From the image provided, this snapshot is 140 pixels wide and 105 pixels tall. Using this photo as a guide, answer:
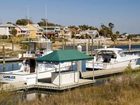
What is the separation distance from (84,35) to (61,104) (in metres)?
134

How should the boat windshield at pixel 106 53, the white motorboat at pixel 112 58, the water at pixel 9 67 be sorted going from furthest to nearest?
the water at pixel 9 67, the boat windshield at pixel 106 53, the white motorboat at pixel 112 58

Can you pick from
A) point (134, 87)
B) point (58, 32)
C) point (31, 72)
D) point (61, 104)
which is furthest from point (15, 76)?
point (58, 32)

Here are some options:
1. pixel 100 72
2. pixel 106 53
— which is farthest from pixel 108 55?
pixel 100 72

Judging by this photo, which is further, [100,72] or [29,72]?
[100,72]

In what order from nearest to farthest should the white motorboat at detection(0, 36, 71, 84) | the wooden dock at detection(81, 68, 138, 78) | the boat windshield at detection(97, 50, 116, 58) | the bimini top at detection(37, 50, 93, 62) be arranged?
the bimini top at detection(37, 50, 93, 62)
the white motorboat at detection(0, 36, 71, 84)
the wooden dock at detection(81, 68, 138, 78)
the boat windshield at detection(97, 50, 116, 58)

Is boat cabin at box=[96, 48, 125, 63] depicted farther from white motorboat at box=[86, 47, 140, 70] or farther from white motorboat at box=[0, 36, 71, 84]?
white motorboat at box=[0, 36, 71, 84]

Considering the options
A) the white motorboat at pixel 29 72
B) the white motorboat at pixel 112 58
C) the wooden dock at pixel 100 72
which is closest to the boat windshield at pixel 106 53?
the white motorboat at pixel 112 58

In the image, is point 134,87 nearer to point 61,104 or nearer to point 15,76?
point 61,104

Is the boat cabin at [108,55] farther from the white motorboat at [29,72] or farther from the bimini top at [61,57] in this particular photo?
the bimini top at [61,57]

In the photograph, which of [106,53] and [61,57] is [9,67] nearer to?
[106,53]

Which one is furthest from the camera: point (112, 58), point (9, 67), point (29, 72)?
point (9, 67)

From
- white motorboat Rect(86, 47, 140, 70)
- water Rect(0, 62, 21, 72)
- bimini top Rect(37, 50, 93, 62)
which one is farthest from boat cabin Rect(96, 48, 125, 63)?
bimini top Rect(37, 50, 93, 62)

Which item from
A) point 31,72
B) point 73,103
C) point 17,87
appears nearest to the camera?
point 73,103

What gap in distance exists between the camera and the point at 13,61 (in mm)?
51969
